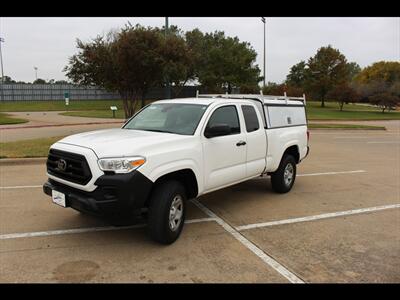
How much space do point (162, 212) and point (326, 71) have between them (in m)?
60.0

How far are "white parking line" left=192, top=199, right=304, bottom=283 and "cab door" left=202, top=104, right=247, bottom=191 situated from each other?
58cm

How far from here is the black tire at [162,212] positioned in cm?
433

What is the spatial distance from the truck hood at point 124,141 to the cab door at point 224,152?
0.48 meters

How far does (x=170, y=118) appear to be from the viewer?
A: 18.0 ft

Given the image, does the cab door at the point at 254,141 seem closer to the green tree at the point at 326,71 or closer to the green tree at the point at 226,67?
the green tree at the point at 226,67

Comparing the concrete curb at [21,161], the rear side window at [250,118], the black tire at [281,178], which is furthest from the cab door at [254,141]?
the concrete curb at [21,161]

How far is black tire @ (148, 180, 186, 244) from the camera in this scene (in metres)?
4.33

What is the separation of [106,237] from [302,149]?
456 cm

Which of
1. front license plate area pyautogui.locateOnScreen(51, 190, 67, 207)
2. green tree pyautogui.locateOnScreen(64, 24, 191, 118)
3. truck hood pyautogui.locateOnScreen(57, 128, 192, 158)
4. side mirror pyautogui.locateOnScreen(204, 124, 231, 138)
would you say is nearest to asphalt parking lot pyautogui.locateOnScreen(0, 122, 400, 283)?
front license plate area pyautogui.locateOnScreen(51, 190, 67, 207)

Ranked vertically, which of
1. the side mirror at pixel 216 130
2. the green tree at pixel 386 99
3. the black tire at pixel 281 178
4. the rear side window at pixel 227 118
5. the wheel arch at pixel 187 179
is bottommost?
the black tire at pixel 281 178

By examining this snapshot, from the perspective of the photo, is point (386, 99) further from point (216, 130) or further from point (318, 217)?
point (216, 130)

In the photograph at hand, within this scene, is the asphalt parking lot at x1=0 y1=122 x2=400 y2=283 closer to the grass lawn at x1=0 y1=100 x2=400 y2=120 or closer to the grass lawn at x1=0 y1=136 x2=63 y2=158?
the grass lawn at x1=0 y1=136 x2=63 y2=158
